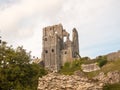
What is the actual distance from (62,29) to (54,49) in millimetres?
8329

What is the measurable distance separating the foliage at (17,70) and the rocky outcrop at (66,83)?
981cm

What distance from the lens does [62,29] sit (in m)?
113

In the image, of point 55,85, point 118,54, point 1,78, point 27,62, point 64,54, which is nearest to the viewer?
point 55,85

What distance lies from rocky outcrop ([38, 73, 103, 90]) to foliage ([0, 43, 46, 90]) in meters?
9.81

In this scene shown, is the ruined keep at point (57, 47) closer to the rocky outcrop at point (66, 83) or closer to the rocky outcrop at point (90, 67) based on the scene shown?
the rocky outcrop at point (90, 67)

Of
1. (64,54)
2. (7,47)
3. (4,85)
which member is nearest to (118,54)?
(64,54)

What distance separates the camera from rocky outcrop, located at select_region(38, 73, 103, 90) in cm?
2305

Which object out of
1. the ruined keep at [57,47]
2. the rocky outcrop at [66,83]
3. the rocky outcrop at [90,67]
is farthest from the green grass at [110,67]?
the rocky outcrop at [66,83]

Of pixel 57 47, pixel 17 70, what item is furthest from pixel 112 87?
pixel 57 47

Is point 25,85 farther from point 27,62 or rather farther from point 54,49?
point 54,49

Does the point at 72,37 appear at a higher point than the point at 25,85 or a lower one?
higher

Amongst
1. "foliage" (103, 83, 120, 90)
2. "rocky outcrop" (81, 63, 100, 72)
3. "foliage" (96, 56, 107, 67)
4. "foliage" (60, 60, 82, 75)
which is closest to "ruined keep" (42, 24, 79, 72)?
"foliage" (60, 60, 82, 75)

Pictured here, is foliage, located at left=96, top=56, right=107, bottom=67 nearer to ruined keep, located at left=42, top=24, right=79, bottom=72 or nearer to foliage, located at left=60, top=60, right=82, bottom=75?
foliage, located at left=60, top=60, right=82, bottom=75

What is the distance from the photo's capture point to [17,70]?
36.2 metres
